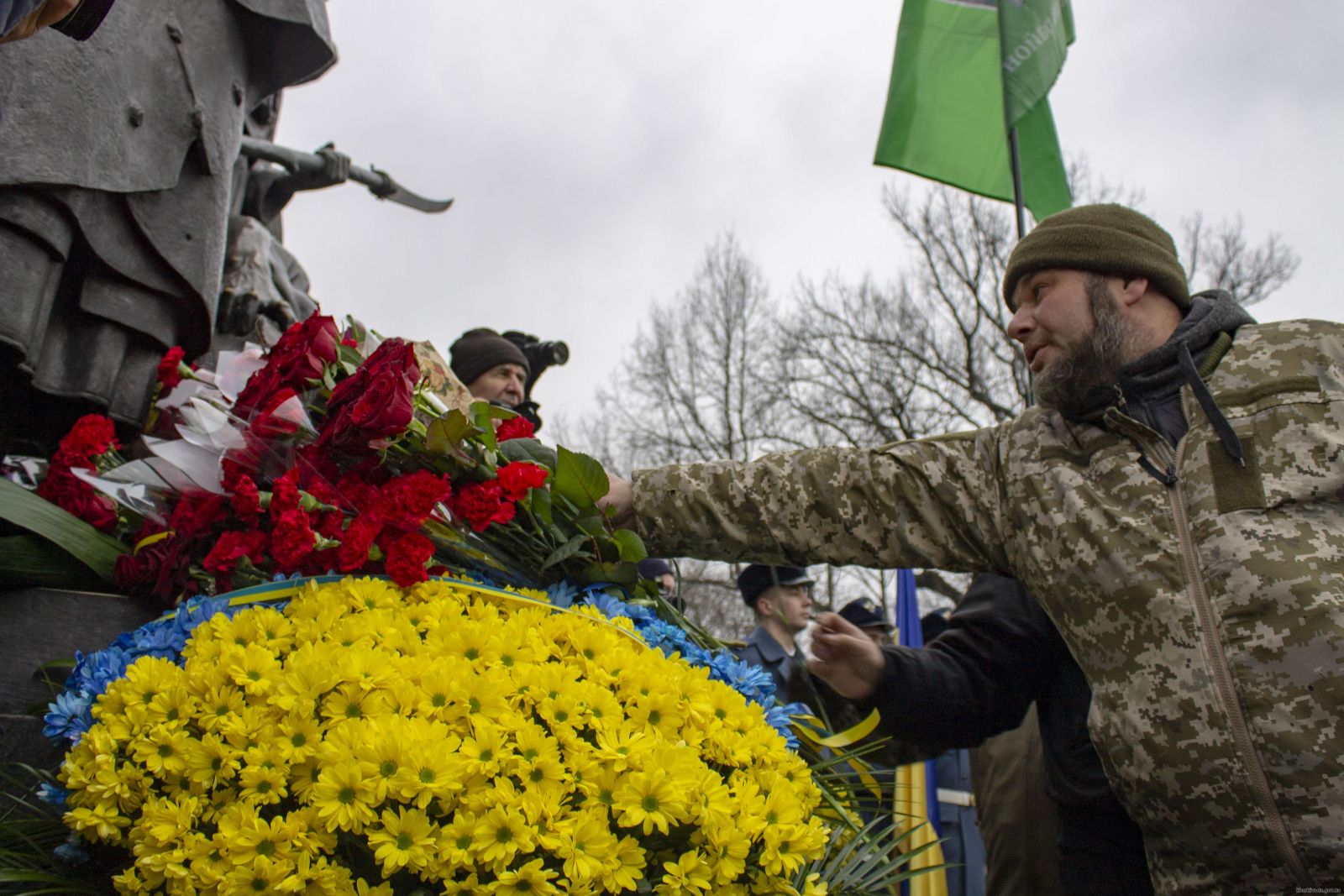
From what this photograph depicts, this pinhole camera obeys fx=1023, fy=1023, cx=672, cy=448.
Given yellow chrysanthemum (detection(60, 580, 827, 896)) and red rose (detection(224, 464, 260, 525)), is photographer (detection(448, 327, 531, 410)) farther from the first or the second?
yellow chrysanthemum (detection(60, 580, 827, 896))

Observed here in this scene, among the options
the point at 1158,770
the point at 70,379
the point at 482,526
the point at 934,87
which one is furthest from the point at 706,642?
the point at 934,87

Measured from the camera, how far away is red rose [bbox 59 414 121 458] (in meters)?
2.13

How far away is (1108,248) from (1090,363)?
310 mm

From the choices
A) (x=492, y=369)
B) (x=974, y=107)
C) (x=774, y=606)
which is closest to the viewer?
(x=492, y=369)

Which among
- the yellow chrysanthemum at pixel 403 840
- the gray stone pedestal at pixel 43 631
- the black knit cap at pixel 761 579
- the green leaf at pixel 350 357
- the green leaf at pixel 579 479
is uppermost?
the black knit cap at pixel 761 579

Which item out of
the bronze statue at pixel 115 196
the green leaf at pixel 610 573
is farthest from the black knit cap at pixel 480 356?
the green leaf at pixel 610 573

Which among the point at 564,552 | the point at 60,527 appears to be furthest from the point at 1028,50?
the point at 60,527

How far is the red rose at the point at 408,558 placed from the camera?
1.69 metres

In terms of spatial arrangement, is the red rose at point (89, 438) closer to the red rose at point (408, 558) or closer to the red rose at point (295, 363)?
the red rose at point (295, 363)

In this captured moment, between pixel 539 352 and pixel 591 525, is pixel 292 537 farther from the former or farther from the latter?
pixel 539 352

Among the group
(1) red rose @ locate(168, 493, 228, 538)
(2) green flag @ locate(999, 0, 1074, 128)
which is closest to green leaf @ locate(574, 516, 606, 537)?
(1) red rose @ locate(168, 493, 228, 538)

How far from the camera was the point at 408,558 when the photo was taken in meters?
1.70

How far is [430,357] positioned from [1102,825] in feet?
5.97

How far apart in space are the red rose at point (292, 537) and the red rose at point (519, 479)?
0.34m
